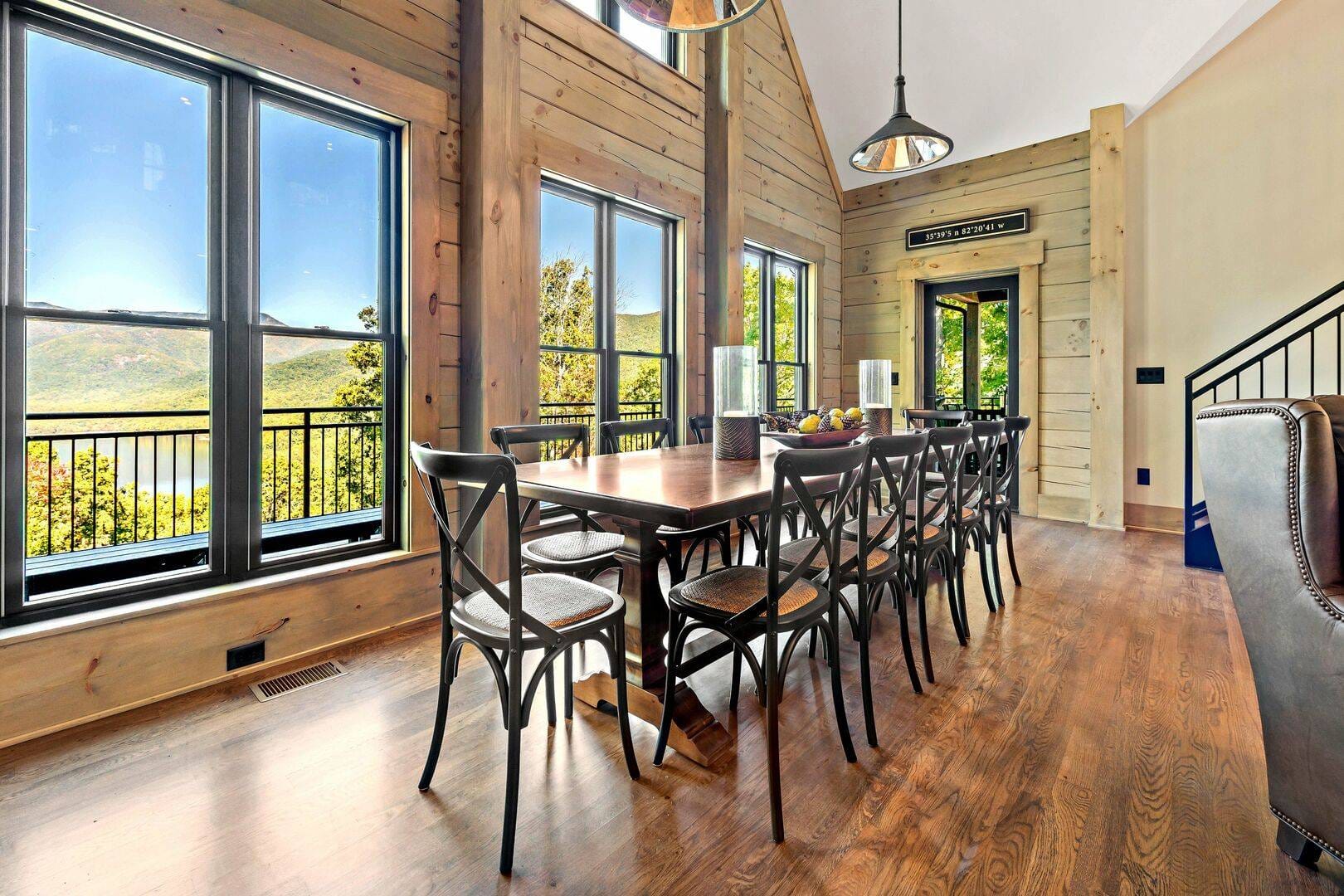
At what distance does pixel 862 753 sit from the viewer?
1.86m

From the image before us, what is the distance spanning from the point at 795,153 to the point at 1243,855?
548 cm

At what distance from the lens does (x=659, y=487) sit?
1.79 metres

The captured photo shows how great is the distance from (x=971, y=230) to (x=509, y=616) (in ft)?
18.3

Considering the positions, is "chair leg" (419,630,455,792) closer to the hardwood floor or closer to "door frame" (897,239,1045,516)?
the hardwood floor

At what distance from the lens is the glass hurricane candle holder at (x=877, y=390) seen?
3320mm

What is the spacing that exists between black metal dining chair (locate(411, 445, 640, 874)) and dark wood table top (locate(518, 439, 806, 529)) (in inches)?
9.3

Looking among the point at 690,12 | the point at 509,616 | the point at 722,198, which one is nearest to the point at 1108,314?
the point at 722,198

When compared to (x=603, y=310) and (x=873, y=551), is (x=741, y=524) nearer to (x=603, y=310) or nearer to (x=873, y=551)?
(x=873, y=551)

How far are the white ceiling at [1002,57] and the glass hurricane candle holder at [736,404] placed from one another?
13.2ft

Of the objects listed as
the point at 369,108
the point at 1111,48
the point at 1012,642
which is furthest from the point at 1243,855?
the point at 1111,48

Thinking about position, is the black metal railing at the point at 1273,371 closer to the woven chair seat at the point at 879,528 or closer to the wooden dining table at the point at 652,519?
the woven chair seat at the point at 879,528

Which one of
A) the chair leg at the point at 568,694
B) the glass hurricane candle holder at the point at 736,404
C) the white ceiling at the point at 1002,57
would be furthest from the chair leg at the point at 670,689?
the white ceiling at the point at 1002,57

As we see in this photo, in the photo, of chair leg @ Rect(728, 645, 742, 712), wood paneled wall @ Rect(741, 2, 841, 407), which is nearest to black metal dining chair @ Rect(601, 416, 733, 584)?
chair leg @ Rect(728, 645, 742, 712)

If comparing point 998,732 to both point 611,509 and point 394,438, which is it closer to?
point 611,509
